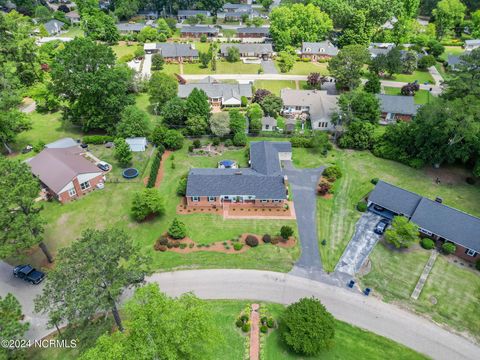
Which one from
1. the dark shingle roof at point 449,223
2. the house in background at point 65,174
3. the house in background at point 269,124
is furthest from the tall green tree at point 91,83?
the dark shingle roof at point 449,223

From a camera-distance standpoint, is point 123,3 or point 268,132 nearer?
point 268,132

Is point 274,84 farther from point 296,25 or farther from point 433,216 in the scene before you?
point 433,216

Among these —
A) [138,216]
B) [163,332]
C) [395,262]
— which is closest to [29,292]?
[138,216]

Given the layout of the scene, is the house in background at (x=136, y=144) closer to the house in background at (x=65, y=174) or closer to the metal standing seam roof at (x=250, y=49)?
the house in background at (x=65, y=174)

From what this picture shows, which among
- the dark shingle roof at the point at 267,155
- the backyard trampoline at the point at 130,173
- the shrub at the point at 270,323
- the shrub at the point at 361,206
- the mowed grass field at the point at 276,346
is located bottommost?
the mowed grass field at the point at 276,346

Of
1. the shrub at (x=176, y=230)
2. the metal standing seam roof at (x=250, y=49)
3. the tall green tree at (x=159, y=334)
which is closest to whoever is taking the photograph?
the tall green tree at (x=159, y=334)

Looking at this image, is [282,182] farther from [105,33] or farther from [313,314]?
[105,33]

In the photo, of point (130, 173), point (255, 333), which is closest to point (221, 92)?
point (130, 173)
